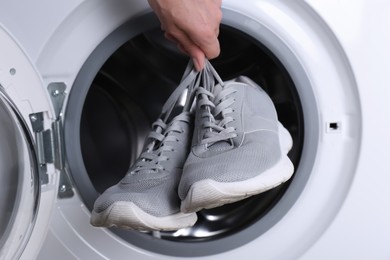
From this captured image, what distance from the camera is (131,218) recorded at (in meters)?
0.65

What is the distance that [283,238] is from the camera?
846mm

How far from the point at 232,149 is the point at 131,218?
0.15 metres

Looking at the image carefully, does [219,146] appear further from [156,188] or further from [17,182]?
[17,182]

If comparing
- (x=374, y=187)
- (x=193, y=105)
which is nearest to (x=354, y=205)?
(x=374, y=187)

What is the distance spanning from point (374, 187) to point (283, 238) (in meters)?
0.15

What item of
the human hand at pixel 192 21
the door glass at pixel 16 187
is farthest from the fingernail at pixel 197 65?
the door glass at pixel 16 187

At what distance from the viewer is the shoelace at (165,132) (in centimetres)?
74

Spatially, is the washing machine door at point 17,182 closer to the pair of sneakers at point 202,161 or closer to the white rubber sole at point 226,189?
the pair of sneakers at point 202,161

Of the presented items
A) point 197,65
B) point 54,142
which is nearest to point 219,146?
point 197,65

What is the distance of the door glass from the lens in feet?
2.27

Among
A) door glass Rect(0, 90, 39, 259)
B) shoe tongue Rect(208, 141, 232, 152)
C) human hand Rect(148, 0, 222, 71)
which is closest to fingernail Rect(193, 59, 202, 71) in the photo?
human hand Rect(148, 0, 222, 71)

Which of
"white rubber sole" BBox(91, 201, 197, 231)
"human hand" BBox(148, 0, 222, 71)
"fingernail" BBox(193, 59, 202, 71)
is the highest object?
"human hand" BBox(148, 0, 222, 71)

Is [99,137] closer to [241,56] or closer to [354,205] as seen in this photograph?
[241,56]

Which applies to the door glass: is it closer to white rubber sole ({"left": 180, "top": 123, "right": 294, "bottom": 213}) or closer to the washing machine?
the washing machine
